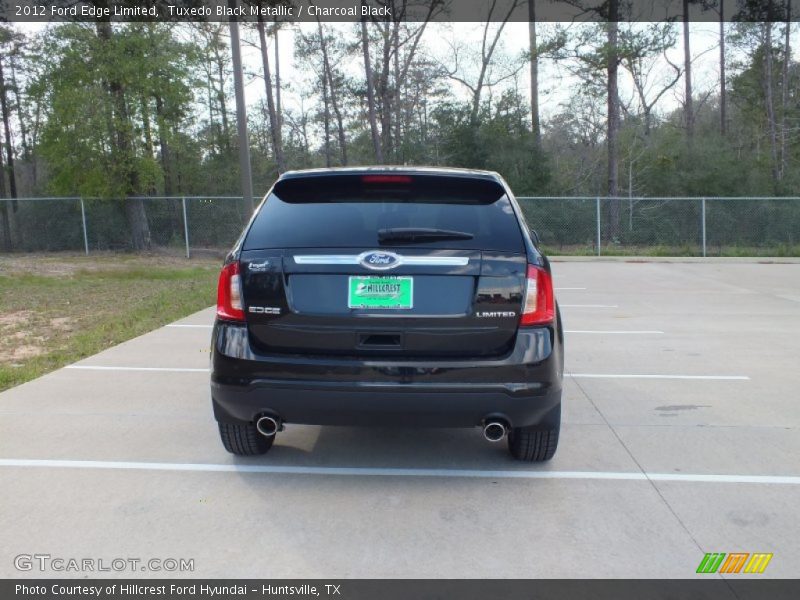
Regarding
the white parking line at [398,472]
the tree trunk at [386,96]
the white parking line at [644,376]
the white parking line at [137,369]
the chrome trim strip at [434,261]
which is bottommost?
the white parking line at [644,376]

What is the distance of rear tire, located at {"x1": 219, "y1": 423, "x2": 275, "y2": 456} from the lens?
4.28 m

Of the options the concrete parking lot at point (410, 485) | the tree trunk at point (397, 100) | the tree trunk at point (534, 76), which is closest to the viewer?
the concrete parking lot at point (410, 485)

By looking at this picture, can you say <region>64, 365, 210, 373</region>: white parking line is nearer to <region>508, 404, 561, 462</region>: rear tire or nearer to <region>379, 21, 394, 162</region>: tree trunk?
<region>508, 404, 561, 462</region>: rear tire

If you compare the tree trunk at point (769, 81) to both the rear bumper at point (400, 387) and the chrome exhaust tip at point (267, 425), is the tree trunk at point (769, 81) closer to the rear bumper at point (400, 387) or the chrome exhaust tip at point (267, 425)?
the rear bumper at point (400, 387)

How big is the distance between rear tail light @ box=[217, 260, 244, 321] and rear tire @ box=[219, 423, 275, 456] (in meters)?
0.74

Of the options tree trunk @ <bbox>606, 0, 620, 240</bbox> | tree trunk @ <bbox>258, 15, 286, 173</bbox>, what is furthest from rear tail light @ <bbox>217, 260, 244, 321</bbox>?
tree trunk @ <bbox>258, 15, 286, 173</bbox>

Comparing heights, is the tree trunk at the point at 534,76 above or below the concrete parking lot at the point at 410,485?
above

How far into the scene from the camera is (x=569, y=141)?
36.8 m

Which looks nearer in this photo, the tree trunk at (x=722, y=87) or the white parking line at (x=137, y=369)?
the white parking line at (x=137, y=369)

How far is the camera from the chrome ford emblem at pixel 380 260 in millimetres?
3652

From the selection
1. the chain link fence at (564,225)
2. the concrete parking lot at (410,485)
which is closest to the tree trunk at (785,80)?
the chain link fence at (564,225)
